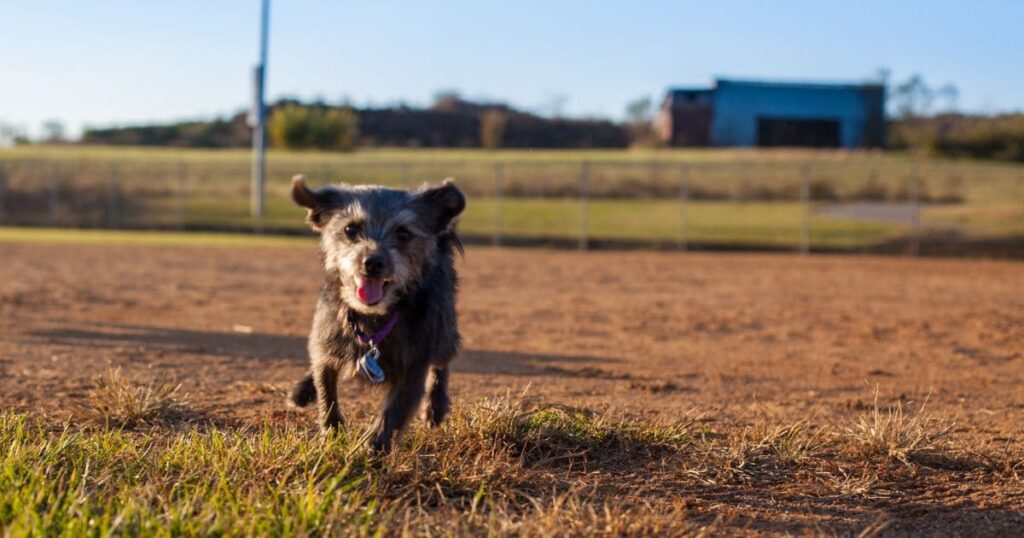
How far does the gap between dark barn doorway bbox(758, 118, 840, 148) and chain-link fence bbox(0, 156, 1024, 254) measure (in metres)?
12.4

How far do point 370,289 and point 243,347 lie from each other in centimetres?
517

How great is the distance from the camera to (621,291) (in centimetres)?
1684

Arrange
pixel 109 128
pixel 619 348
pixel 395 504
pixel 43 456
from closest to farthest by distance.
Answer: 1. pixel 395 504
2. pixel 43 456
3. pixel 619 348
4. pixel 109 128

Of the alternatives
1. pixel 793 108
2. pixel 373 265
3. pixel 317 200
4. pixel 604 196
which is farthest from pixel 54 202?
pixel 793 108

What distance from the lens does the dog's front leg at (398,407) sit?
17.4 ft

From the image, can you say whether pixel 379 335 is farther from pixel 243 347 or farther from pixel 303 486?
pixel 243 347

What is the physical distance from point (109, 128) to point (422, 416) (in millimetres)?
64828

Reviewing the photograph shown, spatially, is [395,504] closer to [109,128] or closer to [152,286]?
[152,286]

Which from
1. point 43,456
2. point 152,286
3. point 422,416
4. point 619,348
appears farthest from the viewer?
point 152,286

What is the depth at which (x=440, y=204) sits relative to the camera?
5.92m

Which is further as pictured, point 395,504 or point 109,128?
point 109,128

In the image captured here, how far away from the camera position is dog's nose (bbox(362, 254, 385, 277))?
17.1 ft

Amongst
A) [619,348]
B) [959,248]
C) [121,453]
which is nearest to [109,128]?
[959,248]

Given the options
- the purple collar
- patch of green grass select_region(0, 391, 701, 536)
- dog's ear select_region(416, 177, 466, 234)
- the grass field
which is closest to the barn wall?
the grass field
